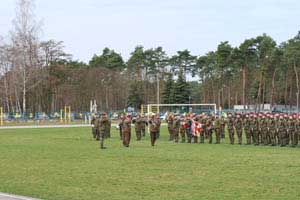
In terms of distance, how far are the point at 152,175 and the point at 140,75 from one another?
9962cm

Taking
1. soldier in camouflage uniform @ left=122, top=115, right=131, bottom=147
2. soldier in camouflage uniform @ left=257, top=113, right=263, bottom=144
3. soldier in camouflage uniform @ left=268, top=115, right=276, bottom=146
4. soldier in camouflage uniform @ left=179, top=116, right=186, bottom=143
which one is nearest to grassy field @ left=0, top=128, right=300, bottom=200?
soldier in camouflage uniform @ left=122, top=115, right=131, bottom=147

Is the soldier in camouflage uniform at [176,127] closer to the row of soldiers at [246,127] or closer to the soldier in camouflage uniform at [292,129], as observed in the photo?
the row of soldiers at [246,127]

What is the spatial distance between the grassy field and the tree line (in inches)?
2142

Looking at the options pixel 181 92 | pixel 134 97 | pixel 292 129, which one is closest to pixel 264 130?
pixel 292 129

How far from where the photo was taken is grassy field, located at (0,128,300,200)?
13.6 meters

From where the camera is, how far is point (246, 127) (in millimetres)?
32406

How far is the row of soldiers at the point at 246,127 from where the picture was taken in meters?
30.5

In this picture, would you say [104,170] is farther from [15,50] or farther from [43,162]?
[15,50]

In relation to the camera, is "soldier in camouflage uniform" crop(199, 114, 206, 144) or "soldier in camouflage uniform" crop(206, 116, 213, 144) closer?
"soldier in camouflage uniform" crop(206, 116, 213, 144)

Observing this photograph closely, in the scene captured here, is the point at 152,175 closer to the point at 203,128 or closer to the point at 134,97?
the point at 203,128

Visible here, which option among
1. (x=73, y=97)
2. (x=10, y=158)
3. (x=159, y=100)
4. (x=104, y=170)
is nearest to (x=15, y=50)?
(x=73, y=97)

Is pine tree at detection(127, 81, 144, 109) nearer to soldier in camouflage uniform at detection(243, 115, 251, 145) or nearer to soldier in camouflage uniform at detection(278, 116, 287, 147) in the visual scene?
soldier in camouflage uniform at detection(243, 115, 251, 145)

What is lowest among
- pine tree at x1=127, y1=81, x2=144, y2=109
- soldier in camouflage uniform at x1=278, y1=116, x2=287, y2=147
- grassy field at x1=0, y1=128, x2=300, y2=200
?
grassy field at x1=0, y1=128, x2=300, y2=200

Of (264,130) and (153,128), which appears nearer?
(264,130)
